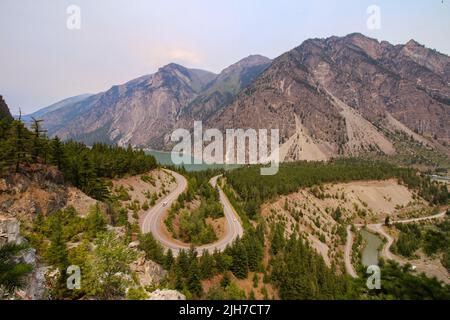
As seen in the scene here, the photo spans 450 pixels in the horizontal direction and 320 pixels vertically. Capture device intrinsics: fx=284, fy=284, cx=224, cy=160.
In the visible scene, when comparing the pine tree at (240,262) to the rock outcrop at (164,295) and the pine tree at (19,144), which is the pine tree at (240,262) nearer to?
the rock outcrop at (164,295)

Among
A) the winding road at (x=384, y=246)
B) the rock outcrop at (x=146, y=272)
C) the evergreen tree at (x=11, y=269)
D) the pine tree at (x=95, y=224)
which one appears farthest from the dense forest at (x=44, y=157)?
the winding road at (x=384, y=246)


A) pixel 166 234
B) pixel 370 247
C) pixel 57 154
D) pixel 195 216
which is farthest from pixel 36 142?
pixel 370 247

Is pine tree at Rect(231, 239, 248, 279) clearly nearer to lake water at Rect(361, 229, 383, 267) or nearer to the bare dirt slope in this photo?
the bare dirt slope

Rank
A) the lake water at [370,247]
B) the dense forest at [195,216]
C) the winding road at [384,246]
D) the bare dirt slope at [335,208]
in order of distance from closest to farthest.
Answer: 1. the dense forest at [195,216]
2. the winding road at [384,246]
3. the lake water at [370,247]
4. the bare dirt slope at [335,208]

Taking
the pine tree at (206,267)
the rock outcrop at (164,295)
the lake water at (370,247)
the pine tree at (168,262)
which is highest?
the rock outcrop at (164,295)

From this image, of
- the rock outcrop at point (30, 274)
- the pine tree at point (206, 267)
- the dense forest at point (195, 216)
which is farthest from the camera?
the dense forest at point (195, 216)

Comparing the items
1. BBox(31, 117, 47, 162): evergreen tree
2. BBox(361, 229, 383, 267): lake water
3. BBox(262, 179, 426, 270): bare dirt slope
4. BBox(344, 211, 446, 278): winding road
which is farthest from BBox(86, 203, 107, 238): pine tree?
BBox(361, 229, 383, 267): lake water
